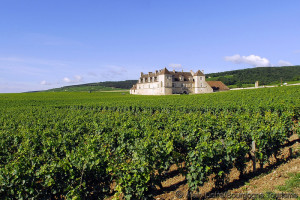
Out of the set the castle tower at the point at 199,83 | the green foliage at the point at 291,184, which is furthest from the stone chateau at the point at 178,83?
the green foliage at the point at 291,184

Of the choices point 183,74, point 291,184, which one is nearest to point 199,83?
point 183,74

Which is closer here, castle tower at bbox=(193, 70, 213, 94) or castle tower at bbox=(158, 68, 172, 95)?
castle tower at bbox=(158, 68, 172, 95)

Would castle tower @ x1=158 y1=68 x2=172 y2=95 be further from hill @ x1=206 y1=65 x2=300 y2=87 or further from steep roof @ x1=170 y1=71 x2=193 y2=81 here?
hill @ x1=206 y1=65 x2=300 y2=87

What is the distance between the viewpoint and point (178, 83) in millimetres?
91062

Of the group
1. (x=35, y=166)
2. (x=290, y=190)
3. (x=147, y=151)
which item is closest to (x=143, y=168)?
(x=147, y=151)

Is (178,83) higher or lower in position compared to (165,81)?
lower

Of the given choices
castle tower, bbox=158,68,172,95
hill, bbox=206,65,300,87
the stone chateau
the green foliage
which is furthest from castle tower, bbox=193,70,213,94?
the green foliage

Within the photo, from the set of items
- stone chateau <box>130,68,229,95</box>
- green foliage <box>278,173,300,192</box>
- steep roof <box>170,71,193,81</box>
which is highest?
steep roof <box>170,71,193,81</box>

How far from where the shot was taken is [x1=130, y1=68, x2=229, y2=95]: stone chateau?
87500mm

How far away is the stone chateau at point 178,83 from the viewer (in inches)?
3445

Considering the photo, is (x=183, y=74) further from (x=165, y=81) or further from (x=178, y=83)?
(x=165, y=81)

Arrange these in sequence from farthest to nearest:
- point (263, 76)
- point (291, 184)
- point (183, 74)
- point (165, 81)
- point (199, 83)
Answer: point (263, 76) < point (183, 74) < point (199, 83) < point (165, 81) < point (291, 184)

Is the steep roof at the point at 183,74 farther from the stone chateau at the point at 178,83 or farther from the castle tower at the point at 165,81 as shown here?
the castle tower at the point at 165,81

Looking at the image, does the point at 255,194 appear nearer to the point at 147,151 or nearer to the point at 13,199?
the point at 147,151
